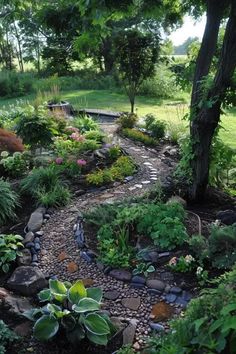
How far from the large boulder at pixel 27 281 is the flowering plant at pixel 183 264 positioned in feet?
4.20

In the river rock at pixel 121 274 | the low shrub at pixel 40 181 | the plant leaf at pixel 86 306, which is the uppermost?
the low shrub at pixel 40 181

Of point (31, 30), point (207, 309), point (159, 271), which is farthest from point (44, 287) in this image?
point (31, 30)

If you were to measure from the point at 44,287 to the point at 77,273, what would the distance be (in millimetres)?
385

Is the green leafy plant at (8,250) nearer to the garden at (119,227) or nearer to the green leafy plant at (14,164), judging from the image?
the garden at (119,227)

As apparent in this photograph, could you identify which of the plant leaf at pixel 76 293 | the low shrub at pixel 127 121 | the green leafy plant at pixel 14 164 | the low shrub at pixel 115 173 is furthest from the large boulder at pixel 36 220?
the low shrub at pixel 127 121

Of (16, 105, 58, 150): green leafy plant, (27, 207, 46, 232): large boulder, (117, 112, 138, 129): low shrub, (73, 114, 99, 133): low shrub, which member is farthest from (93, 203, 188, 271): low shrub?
(117, 112, 138, 129): low shrub

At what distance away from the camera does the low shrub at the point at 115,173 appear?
19.7 ft

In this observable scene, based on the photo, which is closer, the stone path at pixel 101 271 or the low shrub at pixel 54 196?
the stone path at pixel 101 271

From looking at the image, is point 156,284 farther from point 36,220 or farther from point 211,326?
point 211,326

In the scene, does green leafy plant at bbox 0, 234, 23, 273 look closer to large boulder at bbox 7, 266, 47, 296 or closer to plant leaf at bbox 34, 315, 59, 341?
large boulder at bbox 7, 266, 47, 296

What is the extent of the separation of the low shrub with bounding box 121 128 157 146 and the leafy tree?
8.70 feet

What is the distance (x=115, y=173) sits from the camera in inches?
250

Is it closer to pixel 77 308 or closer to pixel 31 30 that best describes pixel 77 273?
pixel 77 308

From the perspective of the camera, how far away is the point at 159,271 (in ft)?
12.6
